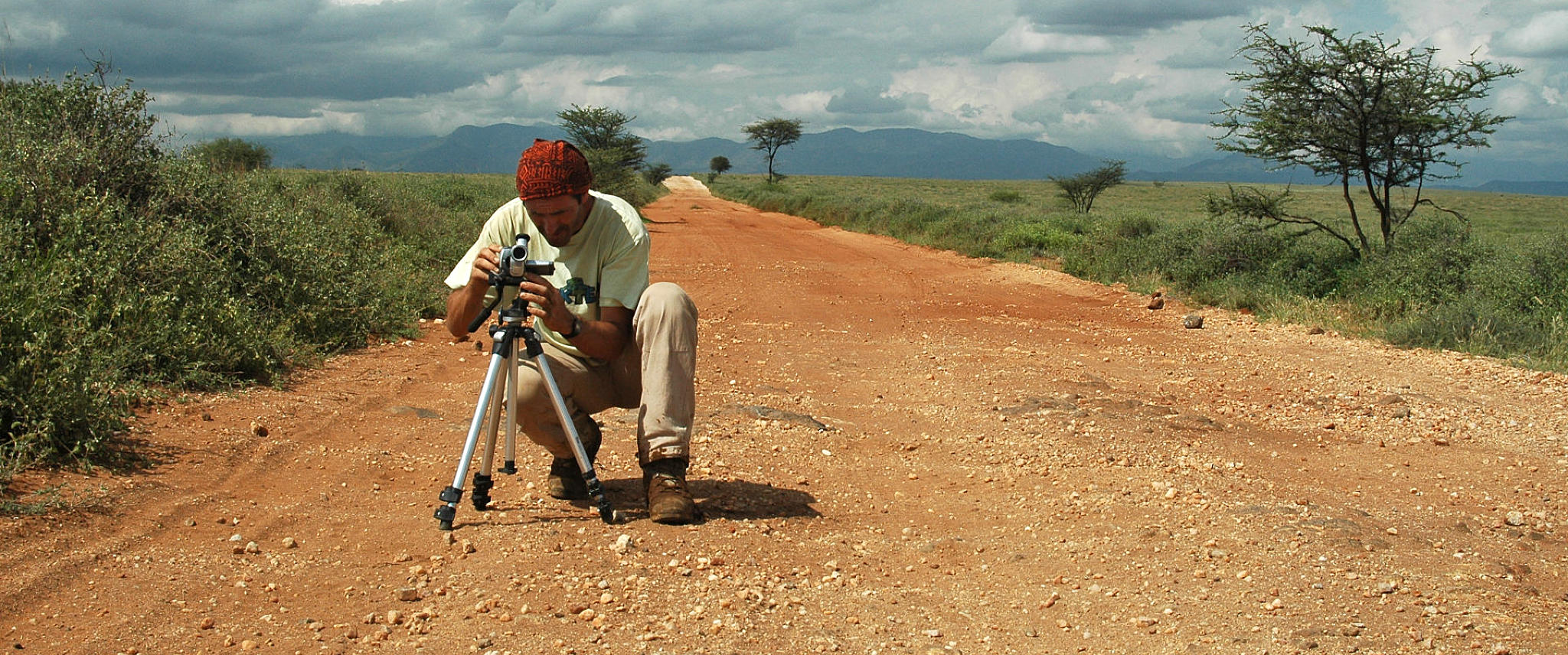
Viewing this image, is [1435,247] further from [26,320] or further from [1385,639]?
[26,320]

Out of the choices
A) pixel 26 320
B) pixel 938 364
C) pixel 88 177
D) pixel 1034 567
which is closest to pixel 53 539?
pixel 26 320

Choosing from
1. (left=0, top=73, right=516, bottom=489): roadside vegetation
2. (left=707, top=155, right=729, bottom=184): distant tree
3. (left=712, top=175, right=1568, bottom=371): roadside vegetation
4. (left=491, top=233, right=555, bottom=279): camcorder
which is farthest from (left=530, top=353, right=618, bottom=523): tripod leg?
(left=707, top=155, right=729, bottom=184): distant tree

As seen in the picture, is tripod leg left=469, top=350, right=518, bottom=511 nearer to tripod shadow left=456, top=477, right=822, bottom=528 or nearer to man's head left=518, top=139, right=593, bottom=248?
tripod shadow left=456, top=477, right=822, bottom=528

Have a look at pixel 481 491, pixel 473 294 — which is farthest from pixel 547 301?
pixel 481 491

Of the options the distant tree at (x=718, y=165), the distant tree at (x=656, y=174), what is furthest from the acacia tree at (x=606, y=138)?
the distant tree at (x=718, y=165)

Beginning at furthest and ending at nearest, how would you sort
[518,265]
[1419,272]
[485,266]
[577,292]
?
1. [1419,272]
2. [577,292]
3. [485,266]
4. [518,265]

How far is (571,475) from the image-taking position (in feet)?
13.5

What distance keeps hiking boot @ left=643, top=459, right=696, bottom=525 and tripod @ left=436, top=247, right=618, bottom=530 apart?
0.16m

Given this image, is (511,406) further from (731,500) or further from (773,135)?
(773,135)

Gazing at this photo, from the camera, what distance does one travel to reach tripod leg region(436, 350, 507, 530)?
3531 mm

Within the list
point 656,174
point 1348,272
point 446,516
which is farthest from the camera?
point 656,174

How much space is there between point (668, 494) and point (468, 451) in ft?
2.24

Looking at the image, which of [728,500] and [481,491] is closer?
[481,491]

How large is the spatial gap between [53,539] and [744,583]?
2103 millimetres
